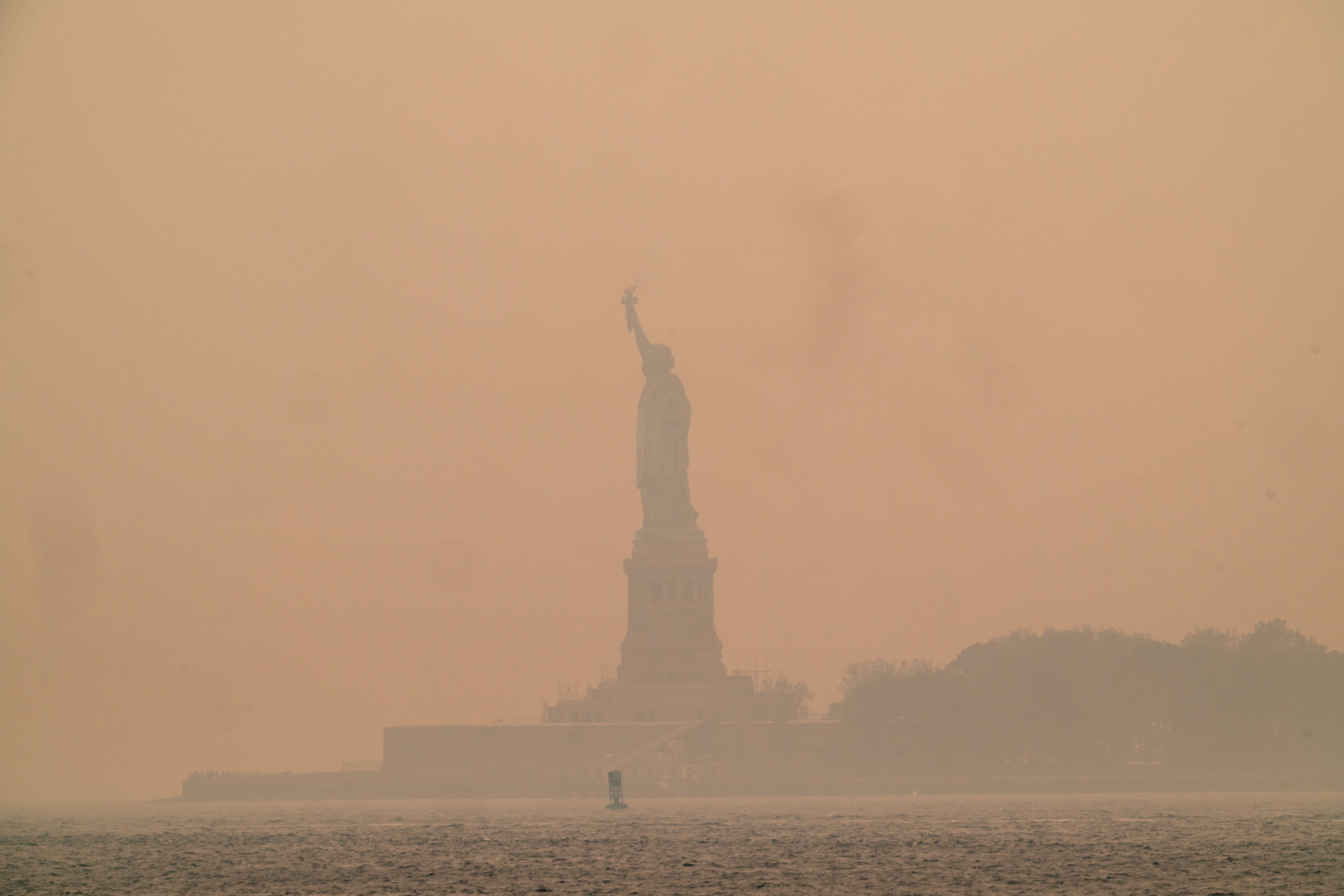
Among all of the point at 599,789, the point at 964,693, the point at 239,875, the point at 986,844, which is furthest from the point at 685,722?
the point at 239,875

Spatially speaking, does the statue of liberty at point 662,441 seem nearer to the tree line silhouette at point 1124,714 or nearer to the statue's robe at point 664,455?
the statue's robe at point 664,455

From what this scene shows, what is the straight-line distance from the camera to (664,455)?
163125mm

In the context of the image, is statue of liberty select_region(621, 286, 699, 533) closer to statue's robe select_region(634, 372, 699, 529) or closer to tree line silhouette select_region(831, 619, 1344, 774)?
statue's robe select_region(634, 372, 699, 529)

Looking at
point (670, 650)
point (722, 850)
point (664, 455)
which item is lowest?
point (722, 850)

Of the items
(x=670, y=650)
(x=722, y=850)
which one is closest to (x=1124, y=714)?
(x=670, y=650)

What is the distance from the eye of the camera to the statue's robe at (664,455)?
162875 mm

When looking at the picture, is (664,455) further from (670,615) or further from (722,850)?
(722,850)

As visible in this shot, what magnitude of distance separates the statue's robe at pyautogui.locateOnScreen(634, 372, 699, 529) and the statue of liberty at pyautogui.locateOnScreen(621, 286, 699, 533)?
30 mm

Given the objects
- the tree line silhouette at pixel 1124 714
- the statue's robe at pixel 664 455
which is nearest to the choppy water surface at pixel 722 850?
the tree line silhouette at pixel 1124 714

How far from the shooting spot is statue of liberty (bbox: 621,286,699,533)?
533 ft

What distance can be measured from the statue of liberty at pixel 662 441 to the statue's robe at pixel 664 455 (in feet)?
0.10

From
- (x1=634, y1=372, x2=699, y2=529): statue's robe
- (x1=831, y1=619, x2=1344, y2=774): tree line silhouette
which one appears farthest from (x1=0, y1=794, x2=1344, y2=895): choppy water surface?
(x1=634, y1=372, x2=699, y2=529): statue's robe

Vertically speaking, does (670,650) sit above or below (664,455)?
below

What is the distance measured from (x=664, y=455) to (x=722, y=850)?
72852 millimetres
